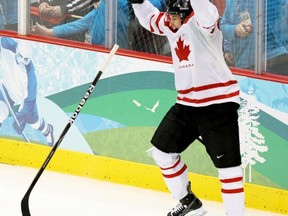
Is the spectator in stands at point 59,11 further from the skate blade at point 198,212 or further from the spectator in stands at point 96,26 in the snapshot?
the skate blade at point 198,212

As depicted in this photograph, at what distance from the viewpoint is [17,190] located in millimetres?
6488

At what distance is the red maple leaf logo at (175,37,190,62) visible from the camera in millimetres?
5410

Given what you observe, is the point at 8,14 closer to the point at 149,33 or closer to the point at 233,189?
the point at 149,33

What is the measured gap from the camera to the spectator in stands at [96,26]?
685cm

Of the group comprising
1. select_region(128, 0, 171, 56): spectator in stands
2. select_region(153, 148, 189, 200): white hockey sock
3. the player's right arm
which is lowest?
select_region(153, 148, 189, 200): white hockey sock

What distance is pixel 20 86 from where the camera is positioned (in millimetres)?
7211

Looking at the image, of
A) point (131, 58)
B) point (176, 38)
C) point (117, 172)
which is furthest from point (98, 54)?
point (176, 38)

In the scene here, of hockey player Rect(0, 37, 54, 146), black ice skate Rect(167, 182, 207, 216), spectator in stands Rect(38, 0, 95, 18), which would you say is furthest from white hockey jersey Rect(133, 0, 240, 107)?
hockey player Rect(0, 37, 54, 146)

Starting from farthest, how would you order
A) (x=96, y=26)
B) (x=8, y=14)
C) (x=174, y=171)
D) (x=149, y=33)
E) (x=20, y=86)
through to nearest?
(x=8, y=14) < (x=20, y=86) < (x=96, y=26) < (x=149, y=33) < (x=174, y=171)

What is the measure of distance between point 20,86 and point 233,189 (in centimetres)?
230

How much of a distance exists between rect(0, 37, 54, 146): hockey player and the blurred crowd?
175 mm

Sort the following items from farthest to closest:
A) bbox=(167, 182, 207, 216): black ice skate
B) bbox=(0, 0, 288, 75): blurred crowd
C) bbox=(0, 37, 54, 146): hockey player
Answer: bbox=(0, 37, 54, 146): hockey player
bbox=(0, 0, 288, 75): blurred crowd
bbox=(167, 182, 207, 216): black ice skate

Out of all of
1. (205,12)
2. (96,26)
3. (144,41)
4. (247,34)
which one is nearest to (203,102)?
(205,12)

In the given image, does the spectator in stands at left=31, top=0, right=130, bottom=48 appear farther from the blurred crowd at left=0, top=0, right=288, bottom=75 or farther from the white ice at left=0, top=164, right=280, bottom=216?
the white ice at left=0, top=164, right=280, bottom=216
